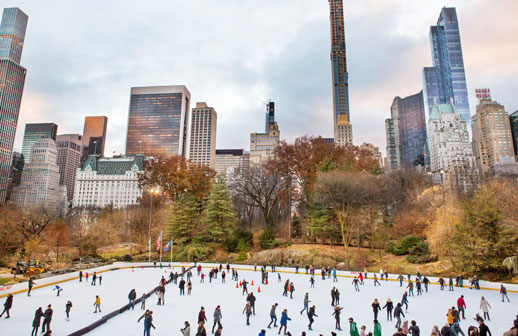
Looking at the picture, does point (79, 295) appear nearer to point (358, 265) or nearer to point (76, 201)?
point (358, 265)

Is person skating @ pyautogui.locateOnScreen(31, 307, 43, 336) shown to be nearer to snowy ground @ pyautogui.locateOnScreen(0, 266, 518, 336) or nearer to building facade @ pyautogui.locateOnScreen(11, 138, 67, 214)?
snowy ground @ pyautogui.locateOnScreen(0, 266, 518, 336)

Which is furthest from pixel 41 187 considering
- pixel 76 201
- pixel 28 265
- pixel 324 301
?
pixel 324 301

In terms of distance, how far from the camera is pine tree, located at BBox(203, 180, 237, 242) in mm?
42781

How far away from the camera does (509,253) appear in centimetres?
2366

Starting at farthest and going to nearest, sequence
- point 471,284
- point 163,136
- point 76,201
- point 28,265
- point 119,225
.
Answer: point 163,136 → point 76,201 → point 119,225 → point 28,265 → point 471,284

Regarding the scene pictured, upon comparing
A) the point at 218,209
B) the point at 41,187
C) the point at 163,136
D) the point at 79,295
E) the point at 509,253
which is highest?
the point at 163,136

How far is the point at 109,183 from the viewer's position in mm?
167000

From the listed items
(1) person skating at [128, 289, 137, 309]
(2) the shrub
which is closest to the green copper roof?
(2) the shrub

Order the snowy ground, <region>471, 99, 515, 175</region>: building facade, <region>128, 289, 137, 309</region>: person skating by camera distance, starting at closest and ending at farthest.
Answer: the snowy ground < <region>128, 289, 137, 309</region>: person skating < <region>471, 99, 515, 175</region>: building facade

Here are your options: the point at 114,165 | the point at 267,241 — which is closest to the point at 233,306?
the point at 267,241

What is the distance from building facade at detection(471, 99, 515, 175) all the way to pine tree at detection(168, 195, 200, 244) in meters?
172

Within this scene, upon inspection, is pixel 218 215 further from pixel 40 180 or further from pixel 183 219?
pixel 40 180

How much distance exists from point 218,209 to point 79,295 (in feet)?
78.5

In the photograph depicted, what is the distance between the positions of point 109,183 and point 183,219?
141940 mm
